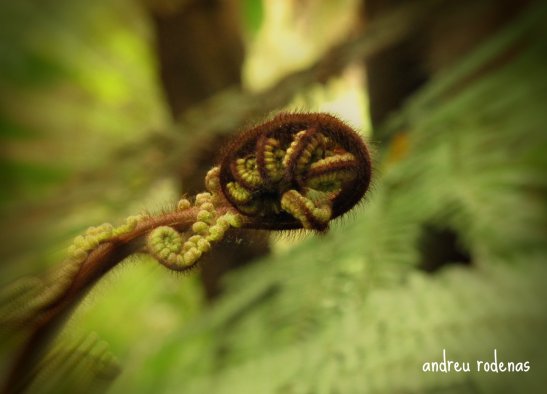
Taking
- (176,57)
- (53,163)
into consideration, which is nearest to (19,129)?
(53,163)

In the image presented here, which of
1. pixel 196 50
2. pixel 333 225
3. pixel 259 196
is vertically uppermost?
pixel 196 50

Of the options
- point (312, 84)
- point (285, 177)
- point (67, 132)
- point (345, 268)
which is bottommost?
point (285, 177)

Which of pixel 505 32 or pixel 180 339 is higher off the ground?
pixel 505 32

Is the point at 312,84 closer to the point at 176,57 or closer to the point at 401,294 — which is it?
the point at 176,57

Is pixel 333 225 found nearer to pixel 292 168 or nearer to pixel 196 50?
pixel 292 168

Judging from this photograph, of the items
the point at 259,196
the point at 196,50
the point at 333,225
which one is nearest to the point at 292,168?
the point at 259,196

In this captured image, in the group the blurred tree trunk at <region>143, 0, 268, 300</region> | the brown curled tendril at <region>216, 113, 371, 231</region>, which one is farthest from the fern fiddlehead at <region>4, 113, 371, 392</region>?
the blurred tree trunk at <region>143, 0, 268, 300</region>
